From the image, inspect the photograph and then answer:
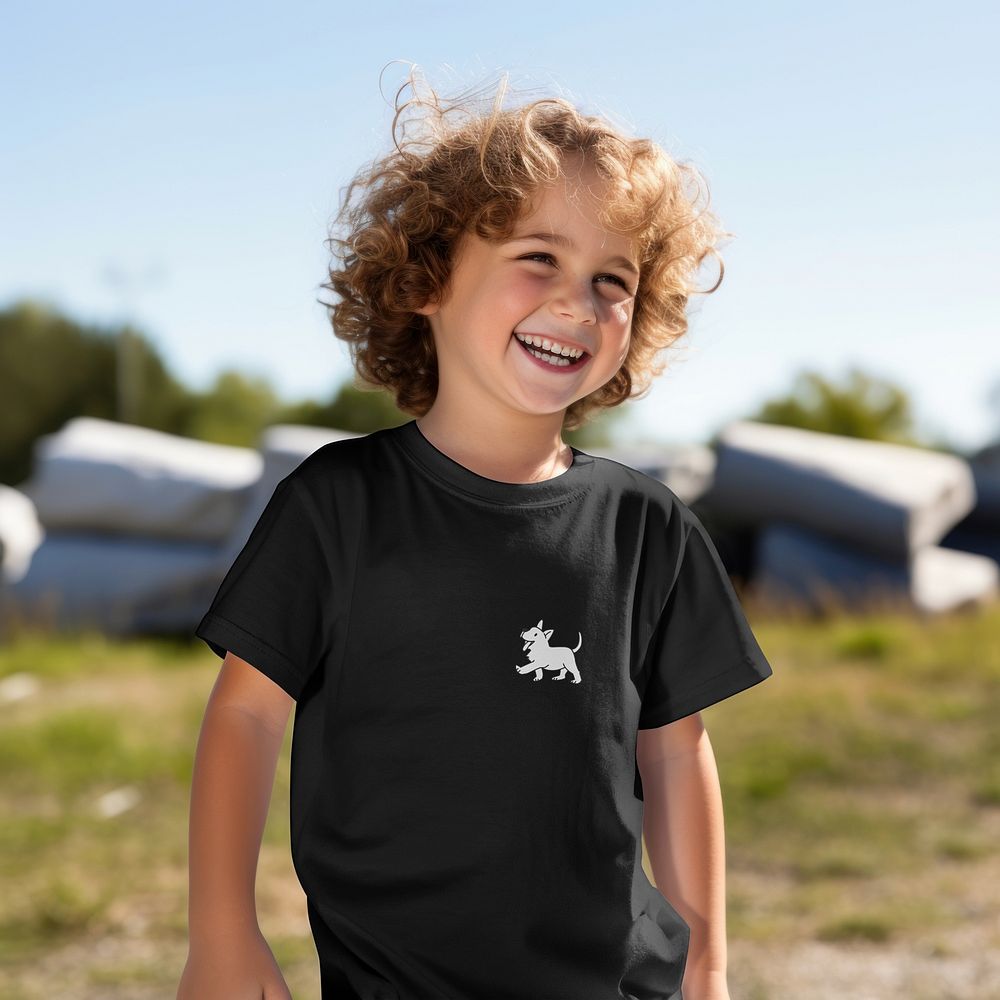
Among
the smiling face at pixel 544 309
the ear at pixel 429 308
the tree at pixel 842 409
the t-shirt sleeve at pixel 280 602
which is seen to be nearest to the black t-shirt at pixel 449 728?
the t-shirt sleeve at pixel 280 602

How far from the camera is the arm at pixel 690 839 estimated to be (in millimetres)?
1479

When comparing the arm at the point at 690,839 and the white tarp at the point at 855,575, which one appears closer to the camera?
the arm at the point at 690,839

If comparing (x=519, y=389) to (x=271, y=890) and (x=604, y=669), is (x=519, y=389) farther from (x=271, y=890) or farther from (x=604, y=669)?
(x=271, y=890)

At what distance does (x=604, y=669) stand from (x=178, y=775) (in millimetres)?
4250

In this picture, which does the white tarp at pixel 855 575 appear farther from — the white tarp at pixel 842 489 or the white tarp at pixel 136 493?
the white tarp at pixel 136 493

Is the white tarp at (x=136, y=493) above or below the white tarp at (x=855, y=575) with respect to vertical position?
below

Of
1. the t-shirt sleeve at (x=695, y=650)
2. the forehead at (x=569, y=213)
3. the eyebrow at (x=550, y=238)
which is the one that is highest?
the forehead at (x=569, y=213)

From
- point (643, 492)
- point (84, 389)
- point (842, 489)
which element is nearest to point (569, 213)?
point (643, 492)

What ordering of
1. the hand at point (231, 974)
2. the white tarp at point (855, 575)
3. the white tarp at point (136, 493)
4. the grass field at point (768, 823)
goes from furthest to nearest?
the white tarp at point (136, 493) → the white tarp at point (855, 575) → the grass field at point (768, 823) → the hand at point (231, 974)

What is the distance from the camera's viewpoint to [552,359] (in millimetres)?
1400

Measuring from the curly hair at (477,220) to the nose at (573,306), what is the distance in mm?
99

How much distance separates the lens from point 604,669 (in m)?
1.37

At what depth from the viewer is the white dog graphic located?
1.32m

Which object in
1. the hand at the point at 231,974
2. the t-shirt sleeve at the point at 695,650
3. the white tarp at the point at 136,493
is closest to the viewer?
the hand at the point at 231,974
